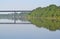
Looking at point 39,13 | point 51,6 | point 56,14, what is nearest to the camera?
point 56,14

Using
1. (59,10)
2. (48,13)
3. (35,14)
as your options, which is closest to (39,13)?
(35,14)

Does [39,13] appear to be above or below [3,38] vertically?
below

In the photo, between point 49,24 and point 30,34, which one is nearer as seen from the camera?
point 30,34

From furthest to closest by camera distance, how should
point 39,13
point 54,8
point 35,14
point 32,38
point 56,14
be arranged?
point 35,14, point 39,13, point 54,8, point 56,14, point 32,38

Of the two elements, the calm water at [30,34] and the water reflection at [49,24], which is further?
the water reflection at [49,24]

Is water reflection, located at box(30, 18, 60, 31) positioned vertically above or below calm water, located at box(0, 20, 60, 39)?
below

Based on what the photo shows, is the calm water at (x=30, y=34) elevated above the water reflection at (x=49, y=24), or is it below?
above

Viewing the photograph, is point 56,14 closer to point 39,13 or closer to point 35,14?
point 39,13

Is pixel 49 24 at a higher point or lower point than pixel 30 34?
lower

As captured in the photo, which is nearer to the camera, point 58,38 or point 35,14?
point 58,38

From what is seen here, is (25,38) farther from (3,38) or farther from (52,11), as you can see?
(52,11)

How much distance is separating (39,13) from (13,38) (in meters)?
52.1

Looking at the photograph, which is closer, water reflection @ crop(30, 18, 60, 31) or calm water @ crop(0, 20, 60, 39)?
calm water @ crop(0, 20, 60, 39)

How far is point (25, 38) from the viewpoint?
8789mm
